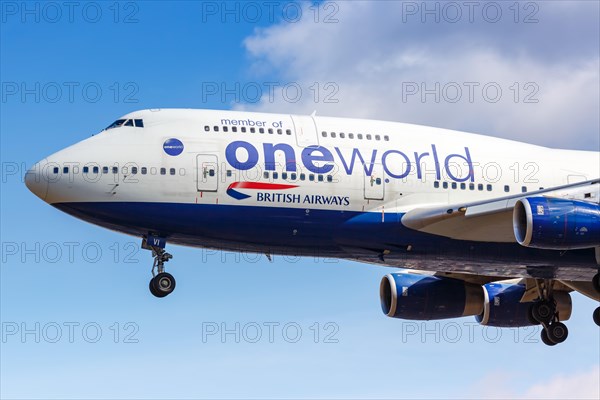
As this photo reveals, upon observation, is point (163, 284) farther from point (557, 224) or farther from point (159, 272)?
point (557, 224)

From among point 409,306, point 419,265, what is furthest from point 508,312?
point 419,265

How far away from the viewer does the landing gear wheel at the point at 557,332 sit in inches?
1788

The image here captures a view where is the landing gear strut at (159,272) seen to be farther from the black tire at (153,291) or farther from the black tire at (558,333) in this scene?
the black tire at (558,333)

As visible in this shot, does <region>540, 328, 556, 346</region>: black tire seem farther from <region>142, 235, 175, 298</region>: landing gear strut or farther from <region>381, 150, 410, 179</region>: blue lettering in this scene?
<region>142, 235, 175, 298</region>: landing gear strut

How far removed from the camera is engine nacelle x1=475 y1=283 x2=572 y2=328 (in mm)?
47719

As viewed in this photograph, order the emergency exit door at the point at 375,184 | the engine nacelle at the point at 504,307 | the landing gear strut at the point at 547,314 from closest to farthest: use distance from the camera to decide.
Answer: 1. the emergency exit door at the point at 375,184
2. the landing gear strut at the point at 547,314
3. the engine nacelle at the point at 504,307

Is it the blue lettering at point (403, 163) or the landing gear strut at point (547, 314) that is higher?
the blue lettering at point (403, 163)

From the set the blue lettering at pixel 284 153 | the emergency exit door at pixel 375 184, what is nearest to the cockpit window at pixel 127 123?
the blue lettering at pixel 284 153

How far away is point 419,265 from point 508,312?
7115 millimetres

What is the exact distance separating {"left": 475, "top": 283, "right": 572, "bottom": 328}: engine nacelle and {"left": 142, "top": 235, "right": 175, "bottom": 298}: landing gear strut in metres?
13.8

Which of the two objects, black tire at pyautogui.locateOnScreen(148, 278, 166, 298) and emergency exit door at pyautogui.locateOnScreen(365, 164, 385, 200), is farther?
emergency exit door at pyautogui.locateOnScreen(365, 164, 385, 200)

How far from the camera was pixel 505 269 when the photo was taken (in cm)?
4284

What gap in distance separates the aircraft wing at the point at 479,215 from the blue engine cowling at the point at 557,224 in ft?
1.99

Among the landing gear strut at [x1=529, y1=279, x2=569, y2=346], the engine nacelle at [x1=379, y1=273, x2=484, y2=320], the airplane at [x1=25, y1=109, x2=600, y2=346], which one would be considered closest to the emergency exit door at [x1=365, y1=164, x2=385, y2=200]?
the airplane at [x1=25, y1=109, x2=600, y2=346]
